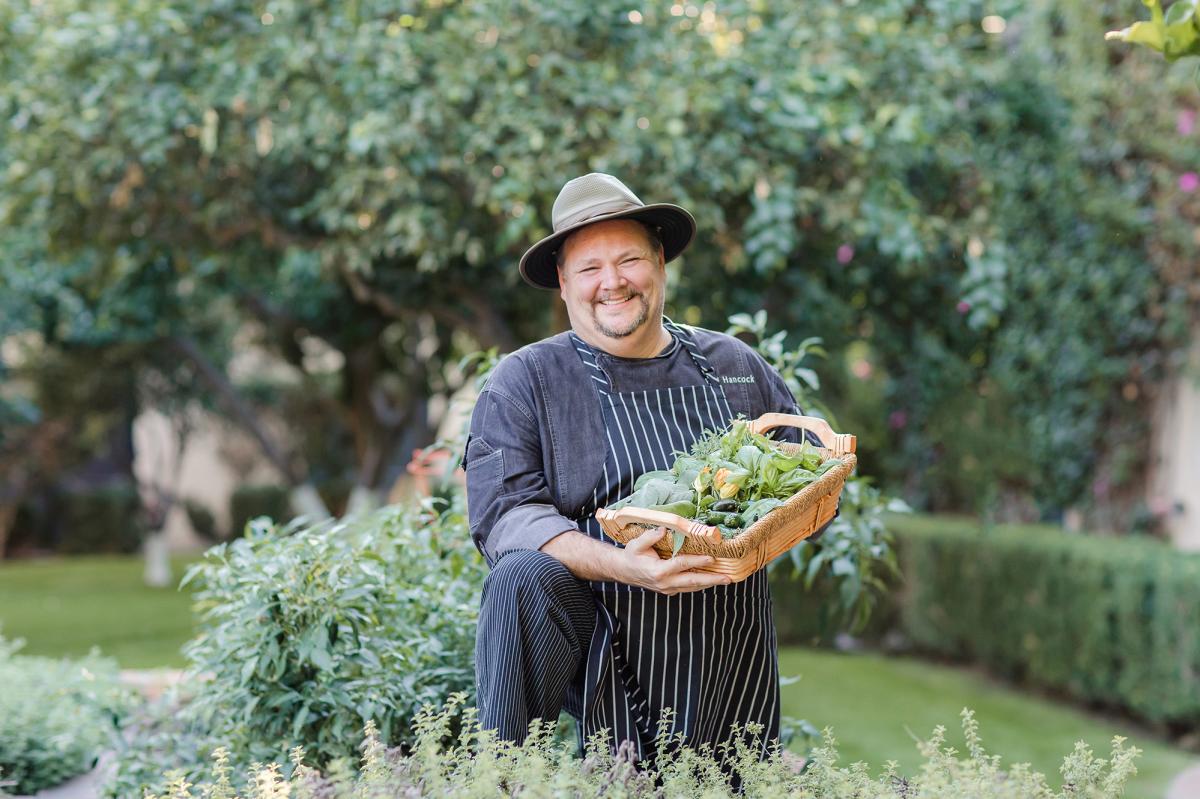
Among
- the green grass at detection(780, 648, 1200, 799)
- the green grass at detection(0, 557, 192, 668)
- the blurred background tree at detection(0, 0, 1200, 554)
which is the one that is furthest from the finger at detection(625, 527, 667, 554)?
the green grass at detection(0, 557, 192, 668)

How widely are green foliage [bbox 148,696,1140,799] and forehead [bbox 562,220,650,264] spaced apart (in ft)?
3.58

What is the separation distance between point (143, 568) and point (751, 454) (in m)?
13.7

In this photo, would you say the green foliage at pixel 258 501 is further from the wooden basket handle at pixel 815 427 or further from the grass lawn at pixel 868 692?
the wooden basket handle at pixel 815 427

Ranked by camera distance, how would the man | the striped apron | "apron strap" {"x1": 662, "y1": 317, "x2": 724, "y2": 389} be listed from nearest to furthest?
the man < the striped apron < "apron strap" {"x1": 662, "y1": 317, "x2": 724, "y2": 389}

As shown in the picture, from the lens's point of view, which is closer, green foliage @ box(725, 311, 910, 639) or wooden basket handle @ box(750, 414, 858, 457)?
wooden basket handle @ box(750, 414, 858, 457)

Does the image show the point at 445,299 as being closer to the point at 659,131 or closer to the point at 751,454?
the point at 659,131

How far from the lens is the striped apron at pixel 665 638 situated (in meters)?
2.68

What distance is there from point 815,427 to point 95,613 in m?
→ 9.42

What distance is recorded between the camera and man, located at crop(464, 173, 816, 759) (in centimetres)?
255

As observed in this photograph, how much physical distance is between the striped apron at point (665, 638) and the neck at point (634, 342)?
0.11ft

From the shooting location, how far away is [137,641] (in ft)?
30.7

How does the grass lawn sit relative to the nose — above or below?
below

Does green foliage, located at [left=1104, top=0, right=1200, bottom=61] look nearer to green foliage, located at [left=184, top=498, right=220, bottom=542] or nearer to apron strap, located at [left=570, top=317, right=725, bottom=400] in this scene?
apron strap, located at [left=570, top=317, right=725, bottom=400]

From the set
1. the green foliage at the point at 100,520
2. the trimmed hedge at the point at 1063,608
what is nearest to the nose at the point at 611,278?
the trimmed hedge at the point at 1063,608
